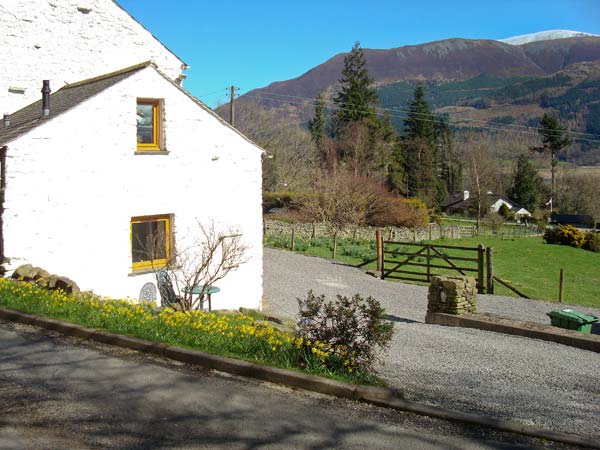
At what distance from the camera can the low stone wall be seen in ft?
43.6

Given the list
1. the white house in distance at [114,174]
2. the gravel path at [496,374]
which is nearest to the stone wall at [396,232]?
the white house in distance at [114,174]

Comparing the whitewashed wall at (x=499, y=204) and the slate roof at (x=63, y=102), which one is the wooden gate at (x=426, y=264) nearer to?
the slate roof at (x=63, y=102)

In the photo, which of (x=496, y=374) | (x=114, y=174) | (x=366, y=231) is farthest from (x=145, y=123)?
(x=366, y=231)

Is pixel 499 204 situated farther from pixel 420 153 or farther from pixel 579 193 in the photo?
pixel 420 153

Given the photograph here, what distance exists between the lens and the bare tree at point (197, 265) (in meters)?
13.5

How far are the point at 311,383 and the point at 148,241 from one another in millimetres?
8607

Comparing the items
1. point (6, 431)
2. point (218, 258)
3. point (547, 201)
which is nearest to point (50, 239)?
point (218, 258)

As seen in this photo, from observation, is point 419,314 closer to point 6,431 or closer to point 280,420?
point 280,420

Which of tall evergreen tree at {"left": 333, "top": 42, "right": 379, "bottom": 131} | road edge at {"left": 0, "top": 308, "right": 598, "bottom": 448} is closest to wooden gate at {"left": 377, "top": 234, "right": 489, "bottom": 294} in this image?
road edge at {"left": 0, "top": 308, "right": 598, "bottom": 448}

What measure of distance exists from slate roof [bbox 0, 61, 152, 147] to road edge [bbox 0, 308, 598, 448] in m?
5.56

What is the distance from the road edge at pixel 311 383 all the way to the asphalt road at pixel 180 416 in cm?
11

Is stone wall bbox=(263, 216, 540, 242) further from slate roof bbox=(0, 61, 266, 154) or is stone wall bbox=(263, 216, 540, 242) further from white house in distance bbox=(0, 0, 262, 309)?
slate roof bbox=(0, 61, 266, 154)

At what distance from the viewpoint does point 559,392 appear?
711cm

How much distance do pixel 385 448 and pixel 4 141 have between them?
386 inches
